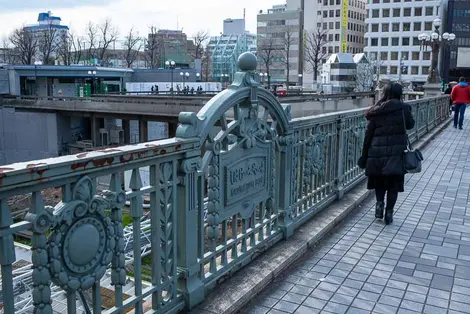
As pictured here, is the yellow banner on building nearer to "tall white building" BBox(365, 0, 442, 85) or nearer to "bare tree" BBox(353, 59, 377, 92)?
"tall white building" BBox(365, 0, 442, 85)

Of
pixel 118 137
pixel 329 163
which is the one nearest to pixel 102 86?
pixel 118 137

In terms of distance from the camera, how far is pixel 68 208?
2195 mm

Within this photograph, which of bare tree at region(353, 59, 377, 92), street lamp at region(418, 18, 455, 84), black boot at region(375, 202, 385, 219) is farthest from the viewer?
bare tree at region(353, 59, 377, 92)

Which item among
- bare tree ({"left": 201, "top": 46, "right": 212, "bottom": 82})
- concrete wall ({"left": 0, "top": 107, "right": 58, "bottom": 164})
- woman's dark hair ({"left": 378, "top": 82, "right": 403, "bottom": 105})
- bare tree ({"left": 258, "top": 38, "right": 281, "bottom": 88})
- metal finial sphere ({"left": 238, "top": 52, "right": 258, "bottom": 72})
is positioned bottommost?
concrete wall ({"left": 0, "top": 107, "right": 58, "bottom": 164})

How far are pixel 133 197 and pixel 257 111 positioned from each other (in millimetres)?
1618

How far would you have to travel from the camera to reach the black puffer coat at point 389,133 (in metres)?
5.45

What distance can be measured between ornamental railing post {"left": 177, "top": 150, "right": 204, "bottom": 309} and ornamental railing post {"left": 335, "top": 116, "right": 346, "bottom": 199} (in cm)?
338

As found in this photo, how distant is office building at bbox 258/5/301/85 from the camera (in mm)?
102875

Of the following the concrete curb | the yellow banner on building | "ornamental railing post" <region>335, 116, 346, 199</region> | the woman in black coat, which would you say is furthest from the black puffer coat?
the yellow banner on building

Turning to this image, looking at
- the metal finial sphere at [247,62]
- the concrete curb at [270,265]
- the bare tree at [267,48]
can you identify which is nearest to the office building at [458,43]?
the bare tree at [267,48]

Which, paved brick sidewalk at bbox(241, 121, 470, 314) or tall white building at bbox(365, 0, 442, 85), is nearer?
paved brick sidewalk at bbox(241, 121, 470, 314)

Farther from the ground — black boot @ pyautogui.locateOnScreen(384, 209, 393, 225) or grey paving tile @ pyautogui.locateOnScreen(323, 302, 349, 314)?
black boot @ pyautogui.locateOnScreen(384, 209, 393, 225)

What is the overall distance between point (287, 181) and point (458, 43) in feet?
294

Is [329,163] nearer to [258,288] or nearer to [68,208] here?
[258,288]
